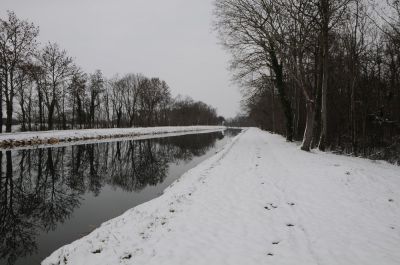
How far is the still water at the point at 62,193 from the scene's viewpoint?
652cm

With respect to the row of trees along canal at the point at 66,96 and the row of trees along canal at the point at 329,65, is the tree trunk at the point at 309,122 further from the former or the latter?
the row of trees along canal at the point at 66,96

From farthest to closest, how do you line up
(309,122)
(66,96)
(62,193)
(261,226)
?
(66,96), (309,122), (62,193), (261,226)

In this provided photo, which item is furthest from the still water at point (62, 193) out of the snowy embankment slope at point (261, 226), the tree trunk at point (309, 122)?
the tree trunk at point (309, 122)

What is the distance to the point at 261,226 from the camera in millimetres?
6363

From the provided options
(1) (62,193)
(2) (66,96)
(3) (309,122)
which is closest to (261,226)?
(1) (62,193)

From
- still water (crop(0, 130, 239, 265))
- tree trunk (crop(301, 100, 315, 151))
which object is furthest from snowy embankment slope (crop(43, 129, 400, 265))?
tree trunk (crop(301, 100, 315, 151))

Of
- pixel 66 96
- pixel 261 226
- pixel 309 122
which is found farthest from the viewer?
pixel 66 96

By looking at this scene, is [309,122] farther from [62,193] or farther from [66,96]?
[66,96]

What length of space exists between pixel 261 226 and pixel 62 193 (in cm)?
780

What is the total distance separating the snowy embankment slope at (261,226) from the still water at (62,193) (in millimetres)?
954

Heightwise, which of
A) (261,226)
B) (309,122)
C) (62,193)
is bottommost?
(62,193)

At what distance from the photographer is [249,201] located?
8.24 meters

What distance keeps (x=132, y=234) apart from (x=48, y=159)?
13803 mm

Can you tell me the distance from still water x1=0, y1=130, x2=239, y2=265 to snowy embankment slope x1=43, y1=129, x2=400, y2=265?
954 mm
